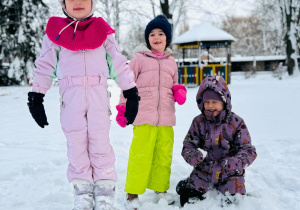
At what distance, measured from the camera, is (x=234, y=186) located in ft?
7.99

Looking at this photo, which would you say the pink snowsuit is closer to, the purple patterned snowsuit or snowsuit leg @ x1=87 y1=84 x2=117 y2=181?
snowsuit leg @ x1=87 y1=84 x2=117 y2=181

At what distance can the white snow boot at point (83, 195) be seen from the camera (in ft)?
6.50

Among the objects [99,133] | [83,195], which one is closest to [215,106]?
[99,133]

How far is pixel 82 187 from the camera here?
2.02 meters

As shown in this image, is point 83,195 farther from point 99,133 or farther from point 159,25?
point 159,25

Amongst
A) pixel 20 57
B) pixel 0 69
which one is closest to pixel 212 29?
pixel 20 57

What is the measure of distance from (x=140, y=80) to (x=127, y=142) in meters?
1.99

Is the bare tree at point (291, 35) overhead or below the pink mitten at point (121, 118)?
overhead

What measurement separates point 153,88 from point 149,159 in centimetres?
59

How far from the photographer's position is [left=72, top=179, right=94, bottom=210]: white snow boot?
198cm

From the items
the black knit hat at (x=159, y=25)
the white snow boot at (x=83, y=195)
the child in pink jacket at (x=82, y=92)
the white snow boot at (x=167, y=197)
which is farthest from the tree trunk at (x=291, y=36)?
the white snow boot at (x=83, y=195)

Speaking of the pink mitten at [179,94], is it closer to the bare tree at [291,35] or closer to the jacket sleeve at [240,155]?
the jacket sleeve at [240,155]

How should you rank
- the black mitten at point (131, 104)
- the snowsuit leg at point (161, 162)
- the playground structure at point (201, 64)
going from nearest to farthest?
the black mitten at point (131, 104)
the snowsuit leg at point (161, 162)
the playground structure at point (201, 64)

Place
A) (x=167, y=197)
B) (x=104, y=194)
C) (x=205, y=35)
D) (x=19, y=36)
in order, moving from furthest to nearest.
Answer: (x=19, y=36) < (x=205, y=35) < (x=167, y=197) < (x=104, y=194)
